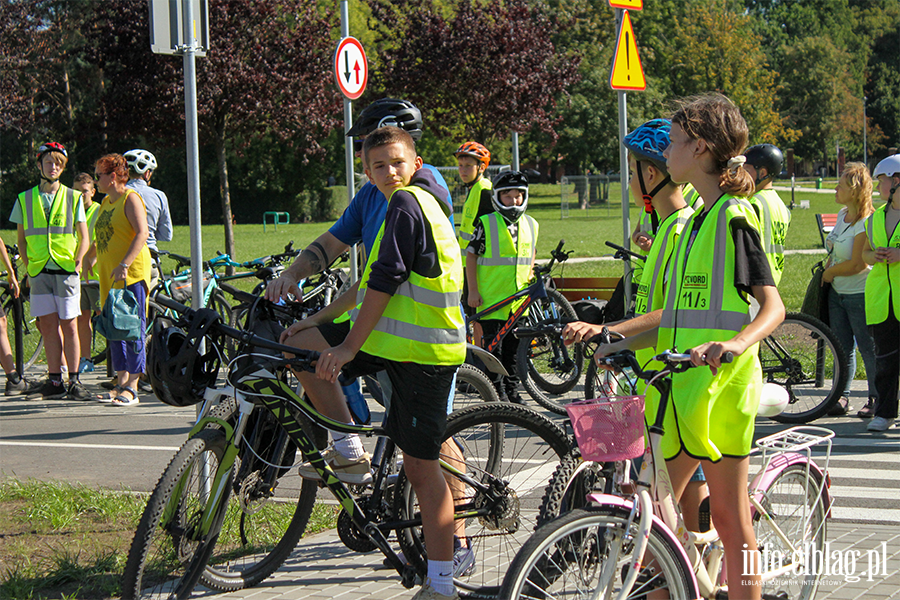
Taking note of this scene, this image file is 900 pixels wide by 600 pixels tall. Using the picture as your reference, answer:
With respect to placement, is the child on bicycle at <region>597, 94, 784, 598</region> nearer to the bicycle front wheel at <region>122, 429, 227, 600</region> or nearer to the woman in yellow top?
the bicycle front wheel at <region>122, 429, 227, 600</region>

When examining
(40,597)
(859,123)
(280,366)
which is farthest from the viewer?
(859,123)

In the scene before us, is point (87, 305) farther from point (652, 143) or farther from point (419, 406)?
point (652, 143)

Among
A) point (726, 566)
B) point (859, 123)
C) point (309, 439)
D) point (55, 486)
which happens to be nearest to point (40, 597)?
point (309, 439)

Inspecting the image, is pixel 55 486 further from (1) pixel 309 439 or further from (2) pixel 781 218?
(2) pixel 781 218

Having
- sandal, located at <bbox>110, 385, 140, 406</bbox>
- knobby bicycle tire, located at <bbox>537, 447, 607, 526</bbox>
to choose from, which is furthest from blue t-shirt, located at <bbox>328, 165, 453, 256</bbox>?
sandal, located at <bbox>110, 385, 140, 406</bbox>

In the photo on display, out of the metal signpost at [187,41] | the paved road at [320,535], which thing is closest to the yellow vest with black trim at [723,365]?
the paved road at [320,535]

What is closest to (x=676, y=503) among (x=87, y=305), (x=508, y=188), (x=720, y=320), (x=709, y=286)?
(x=720, y=320)

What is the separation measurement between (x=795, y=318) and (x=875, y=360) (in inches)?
28.0

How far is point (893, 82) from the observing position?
292 feet

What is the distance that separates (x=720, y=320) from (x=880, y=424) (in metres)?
4.55

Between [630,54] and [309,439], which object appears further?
[630,54]

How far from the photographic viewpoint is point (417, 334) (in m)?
3.63

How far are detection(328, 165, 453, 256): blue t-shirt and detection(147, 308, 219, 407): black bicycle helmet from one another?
0.92m

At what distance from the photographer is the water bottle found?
167 inches
